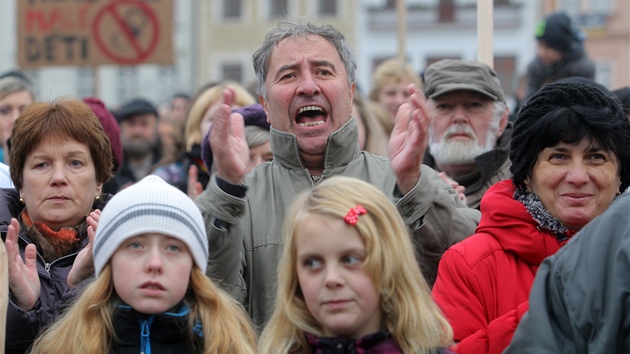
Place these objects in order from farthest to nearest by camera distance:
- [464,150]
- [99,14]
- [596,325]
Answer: [99,14] → [464,150] → [596,325]

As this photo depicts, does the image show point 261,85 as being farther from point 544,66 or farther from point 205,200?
point 544,66

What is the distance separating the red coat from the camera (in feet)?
13.2

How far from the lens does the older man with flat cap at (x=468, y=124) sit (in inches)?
226

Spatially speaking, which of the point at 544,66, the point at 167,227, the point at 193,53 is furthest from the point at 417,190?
the point at 193,53

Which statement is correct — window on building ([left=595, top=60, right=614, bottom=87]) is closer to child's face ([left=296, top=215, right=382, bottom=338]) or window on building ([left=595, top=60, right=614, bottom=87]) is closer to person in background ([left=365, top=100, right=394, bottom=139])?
person in background ([left=365, top=100, right=394, bottom=139])

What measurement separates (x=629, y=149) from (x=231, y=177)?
144cm

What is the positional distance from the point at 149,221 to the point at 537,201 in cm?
139

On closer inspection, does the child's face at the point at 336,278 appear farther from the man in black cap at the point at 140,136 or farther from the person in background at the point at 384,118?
the man in black cap at the point at 140,136

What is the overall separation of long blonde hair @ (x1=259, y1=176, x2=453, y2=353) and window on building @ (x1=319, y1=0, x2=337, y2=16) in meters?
44.5

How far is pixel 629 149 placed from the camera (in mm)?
4230

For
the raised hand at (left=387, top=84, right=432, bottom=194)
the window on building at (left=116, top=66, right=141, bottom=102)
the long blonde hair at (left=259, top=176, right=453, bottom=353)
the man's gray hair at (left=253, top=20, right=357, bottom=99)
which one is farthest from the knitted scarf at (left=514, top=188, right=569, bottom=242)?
the window on building at (left=116, top=66, right=141, bottom=102)

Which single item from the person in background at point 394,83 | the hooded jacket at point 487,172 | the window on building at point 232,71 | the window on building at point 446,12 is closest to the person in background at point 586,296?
the hooded jacket at point 487,172

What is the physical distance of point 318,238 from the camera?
361 centimetres

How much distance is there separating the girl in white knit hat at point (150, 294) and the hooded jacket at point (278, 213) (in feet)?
0.49
